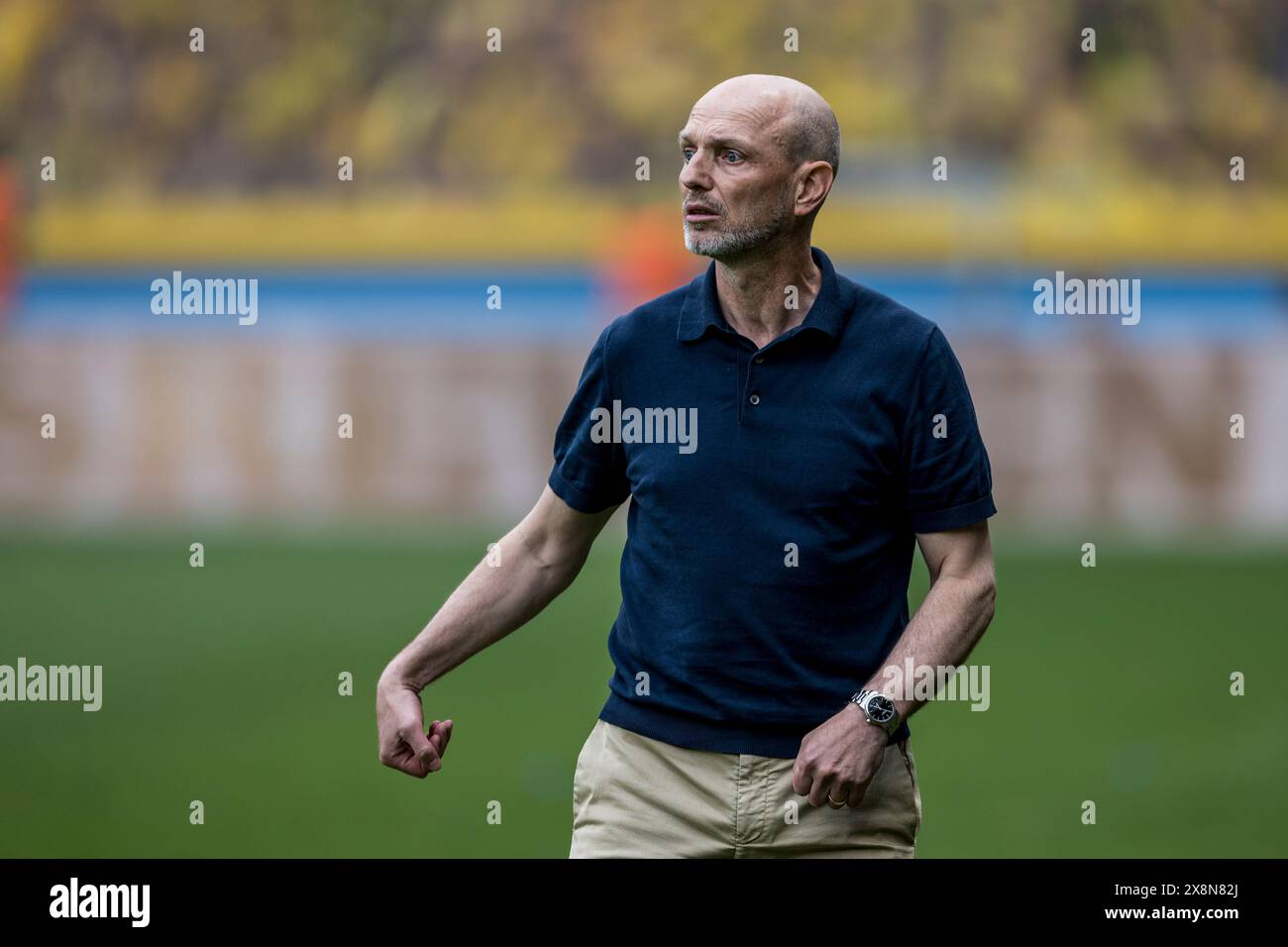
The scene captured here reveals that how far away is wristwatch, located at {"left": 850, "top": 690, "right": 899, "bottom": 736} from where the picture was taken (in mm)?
3100

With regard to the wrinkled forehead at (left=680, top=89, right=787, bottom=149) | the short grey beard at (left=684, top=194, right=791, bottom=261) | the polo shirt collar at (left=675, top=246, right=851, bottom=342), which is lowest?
the polo shirt collar at (left=675, top=246, right=851, bottom=342)

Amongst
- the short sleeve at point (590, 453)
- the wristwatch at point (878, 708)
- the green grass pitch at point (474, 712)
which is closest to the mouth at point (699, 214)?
the short sleeve at point (590, 453)

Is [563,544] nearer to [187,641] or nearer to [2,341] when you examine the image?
[187,641]

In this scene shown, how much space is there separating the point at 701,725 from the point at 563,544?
0.46m

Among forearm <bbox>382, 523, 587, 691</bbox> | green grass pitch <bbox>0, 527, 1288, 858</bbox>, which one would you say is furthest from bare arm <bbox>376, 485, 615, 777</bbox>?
green grass pitch <bbox>0, 527, 1288, 858</bbox>

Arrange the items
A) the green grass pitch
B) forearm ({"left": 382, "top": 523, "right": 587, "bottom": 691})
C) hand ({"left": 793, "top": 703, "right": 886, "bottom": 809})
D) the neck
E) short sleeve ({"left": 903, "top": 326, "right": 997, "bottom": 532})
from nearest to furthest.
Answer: hand ({"left": 793, "top": 703, "right": 886, "bottom": 809}) → short sleeve ({"left": 903, "top": 326, "right": 997, "bottom": 532}) → the neck → forearm ({"left": 382, "top": 523, "right": 587, "bottom": 691}) → the green grass pitch

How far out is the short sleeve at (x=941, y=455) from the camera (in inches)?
125

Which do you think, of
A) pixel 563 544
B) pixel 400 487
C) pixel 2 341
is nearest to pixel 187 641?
pixel 400 487

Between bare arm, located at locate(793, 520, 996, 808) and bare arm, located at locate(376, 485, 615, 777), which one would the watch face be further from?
bare arm, located at locate(376, 485, 615, 777)

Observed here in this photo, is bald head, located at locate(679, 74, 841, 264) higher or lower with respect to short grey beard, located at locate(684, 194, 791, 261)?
higher

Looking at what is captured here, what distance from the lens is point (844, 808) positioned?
127 inches

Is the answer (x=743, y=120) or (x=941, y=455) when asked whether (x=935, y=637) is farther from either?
(x=743, y=120)

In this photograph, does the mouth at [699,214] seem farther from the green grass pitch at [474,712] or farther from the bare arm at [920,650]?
the green grass pitch at [474,712]

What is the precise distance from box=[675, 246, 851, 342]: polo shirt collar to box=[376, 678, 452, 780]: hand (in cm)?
79
